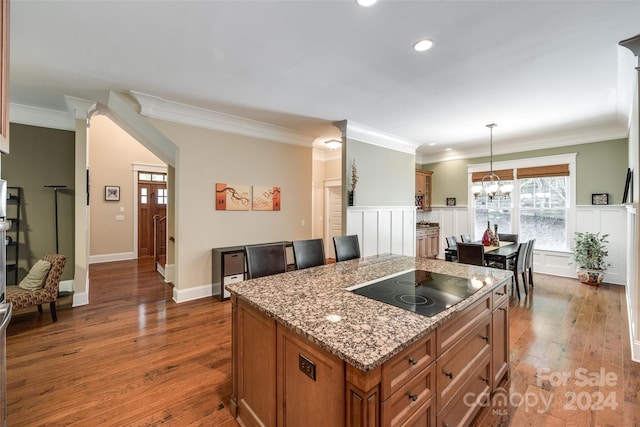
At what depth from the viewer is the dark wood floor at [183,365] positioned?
6.40 ft

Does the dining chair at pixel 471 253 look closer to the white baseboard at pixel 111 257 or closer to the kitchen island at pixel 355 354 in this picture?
the kitchen island at pixel 355 354

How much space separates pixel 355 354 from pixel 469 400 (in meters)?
1.30

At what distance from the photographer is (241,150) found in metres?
4.69

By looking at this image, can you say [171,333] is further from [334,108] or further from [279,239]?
[334,108]

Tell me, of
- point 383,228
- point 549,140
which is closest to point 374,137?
point 383,228

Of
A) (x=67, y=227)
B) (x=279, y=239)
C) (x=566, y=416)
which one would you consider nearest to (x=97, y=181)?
(x=67, y=227)

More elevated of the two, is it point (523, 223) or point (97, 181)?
point (97, 181)

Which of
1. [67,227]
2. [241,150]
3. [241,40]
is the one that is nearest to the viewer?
[241,40]

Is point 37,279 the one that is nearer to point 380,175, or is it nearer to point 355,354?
point 355,354

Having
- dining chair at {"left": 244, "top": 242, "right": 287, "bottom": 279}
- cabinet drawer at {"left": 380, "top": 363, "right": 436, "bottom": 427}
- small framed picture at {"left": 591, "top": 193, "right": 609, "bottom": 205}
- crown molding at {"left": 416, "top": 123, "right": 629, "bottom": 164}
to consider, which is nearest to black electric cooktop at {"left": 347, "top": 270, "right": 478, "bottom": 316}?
cabinet drawer at {"left": 380, "top": 363, "right": 436, "bottom": 427}

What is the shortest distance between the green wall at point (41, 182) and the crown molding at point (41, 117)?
0.07 meters

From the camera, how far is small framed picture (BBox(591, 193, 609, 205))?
5.14m

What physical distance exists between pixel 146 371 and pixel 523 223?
285 inches

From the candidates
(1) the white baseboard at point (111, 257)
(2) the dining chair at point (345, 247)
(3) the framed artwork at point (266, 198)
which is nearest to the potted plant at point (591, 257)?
(2) the dining chair at point (345, 247)
